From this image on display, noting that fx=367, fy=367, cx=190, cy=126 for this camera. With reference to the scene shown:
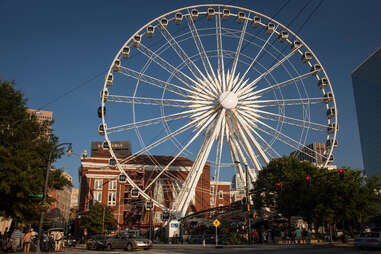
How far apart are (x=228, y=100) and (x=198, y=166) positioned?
878 centimetres

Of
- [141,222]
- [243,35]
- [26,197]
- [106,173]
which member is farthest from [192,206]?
[26,197]

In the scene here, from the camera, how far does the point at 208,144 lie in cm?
4419

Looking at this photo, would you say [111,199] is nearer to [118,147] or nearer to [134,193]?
[134,193]

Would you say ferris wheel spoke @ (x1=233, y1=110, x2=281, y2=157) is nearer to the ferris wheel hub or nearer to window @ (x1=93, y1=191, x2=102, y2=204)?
the ferris wheel hub

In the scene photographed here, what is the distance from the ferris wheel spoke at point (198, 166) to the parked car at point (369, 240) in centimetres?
2135

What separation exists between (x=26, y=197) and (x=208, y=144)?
23.4m

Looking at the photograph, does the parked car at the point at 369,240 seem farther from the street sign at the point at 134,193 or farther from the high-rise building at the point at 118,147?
the high-rise building at the point at 118,147

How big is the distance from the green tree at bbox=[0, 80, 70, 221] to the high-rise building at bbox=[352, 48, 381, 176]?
139340mm

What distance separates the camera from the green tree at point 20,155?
75.4ft

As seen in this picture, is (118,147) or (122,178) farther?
(118,147)

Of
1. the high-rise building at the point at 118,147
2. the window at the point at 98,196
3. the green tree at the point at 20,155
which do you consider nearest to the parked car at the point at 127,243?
the green tree at the point at 20,155

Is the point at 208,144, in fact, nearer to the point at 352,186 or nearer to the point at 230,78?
the point at 230,78

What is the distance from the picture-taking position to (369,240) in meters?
25.1

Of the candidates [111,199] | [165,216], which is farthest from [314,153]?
[111,199]
